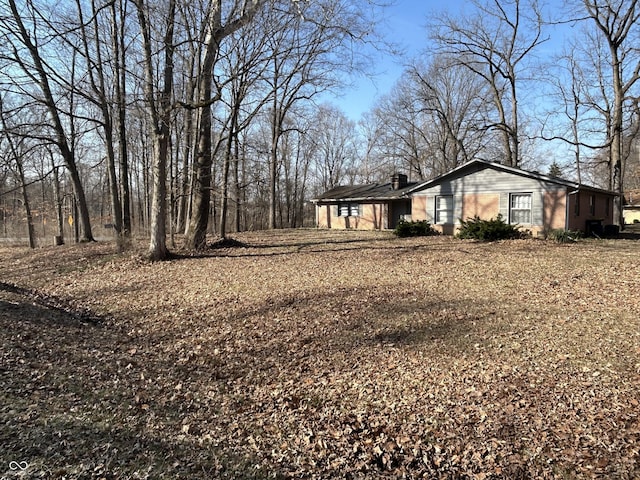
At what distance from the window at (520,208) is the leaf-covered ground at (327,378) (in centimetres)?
817

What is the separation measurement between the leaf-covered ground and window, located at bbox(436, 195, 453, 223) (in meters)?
10.2

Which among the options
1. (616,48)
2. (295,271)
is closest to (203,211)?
(295,271)

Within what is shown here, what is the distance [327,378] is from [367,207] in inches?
932

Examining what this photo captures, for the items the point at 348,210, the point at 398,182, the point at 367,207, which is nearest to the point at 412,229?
the point at 367,207

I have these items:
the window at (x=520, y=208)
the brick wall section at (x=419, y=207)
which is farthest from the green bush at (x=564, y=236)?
the brick wall section at (x=419, y=207)

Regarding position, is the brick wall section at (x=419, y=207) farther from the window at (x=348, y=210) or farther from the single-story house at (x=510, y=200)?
the window at (x=348, y=210)

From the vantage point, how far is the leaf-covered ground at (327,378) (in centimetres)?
324

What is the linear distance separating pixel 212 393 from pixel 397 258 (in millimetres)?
8634

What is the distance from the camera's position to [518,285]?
337 inches

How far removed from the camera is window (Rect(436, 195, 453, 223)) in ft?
64.2

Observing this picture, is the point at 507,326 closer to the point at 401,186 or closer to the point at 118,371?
the point at 118,371

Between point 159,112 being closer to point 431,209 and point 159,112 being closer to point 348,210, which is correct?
point 431,209

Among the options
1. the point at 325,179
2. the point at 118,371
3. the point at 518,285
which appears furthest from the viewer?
the point at 325,179

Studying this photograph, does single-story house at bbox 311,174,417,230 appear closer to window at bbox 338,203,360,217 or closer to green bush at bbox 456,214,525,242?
window at bbox 338,203,360,217
